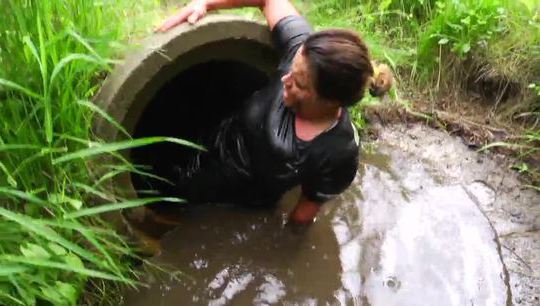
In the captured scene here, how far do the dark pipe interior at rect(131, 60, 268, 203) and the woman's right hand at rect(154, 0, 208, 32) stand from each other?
0.59m

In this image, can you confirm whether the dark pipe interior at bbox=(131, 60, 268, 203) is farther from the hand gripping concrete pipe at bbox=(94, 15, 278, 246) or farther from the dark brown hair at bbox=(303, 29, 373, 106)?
the dark brown hair at bbox=(303, 29, 373, 106)

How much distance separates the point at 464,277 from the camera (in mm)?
3088

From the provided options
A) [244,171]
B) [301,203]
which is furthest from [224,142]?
[301,203]

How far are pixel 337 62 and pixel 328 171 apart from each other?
559 millimetres

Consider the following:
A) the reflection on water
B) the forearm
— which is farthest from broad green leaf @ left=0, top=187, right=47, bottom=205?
the forearm

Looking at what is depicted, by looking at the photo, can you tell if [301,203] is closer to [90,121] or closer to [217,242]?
[217,242]

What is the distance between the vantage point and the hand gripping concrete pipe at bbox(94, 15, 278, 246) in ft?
8.66

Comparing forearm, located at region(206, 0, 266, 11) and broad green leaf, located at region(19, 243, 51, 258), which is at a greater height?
forearm, located at region(206, 0, 266, 11)

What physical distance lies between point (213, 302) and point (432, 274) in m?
1.09

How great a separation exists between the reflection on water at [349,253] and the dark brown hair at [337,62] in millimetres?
998

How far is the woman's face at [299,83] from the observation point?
2.55 m

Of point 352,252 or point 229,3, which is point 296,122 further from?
point 352,252

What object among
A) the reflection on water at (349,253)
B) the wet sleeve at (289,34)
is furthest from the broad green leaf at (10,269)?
A: the wet sleeve at (289,34)

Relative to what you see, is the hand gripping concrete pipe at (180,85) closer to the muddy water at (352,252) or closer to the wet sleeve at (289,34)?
the wet sleeve at (289,34)
